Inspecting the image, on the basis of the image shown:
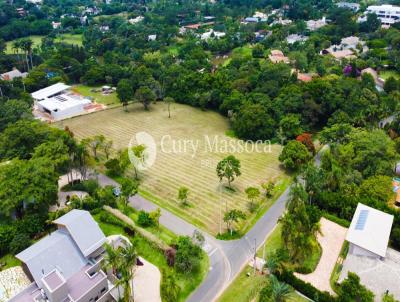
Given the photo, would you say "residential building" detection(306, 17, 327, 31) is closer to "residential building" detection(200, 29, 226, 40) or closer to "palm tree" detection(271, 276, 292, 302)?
"residential building" detection(200, 29, 226, 40)

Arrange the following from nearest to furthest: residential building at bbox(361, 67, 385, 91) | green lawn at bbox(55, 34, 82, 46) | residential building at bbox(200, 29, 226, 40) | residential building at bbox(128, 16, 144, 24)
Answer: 1. residential building at bbox(361, 67, 385, 91)
2. residential building at bbox(200, 29, 226, 40)
3. green lawn at bbox(55, 34, 82, 46)
4. residential building at bbox(128, 16, 144, 24)

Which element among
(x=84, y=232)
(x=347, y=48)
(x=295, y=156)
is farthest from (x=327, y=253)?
(x=347, y=48)

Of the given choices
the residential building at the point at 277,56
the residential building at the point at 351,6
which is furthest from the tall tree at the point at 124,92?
the residential building at the point at 351,6

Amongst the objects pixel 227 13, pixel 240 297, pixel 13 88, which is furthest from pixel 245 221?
pixel 227 13

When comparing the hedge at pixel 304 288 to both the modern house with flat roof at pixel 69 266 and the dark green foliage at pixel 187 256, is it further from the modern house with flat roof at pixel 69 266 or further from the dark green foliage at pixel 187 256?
the modern house with flat roof at pixel 69 266

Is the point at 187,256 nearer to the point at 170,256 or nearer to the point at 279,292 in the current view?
the point at 170,256

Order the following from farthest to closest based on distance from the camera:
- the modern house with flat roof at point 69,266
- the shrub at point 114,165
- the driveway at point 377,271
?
the shrub at point 114,165 < the driveway at point 377,271 < the modern house with flat roof at point 69,266

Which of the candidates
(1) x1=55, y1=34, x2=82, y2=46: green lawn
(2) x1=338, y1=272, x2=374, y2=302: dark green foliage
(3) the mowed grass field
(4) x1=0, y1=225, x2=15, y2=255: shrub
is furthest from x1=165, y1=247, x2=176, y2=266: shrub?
(1) x1=55, y1=34, x2=82, y2=46: green lawn
